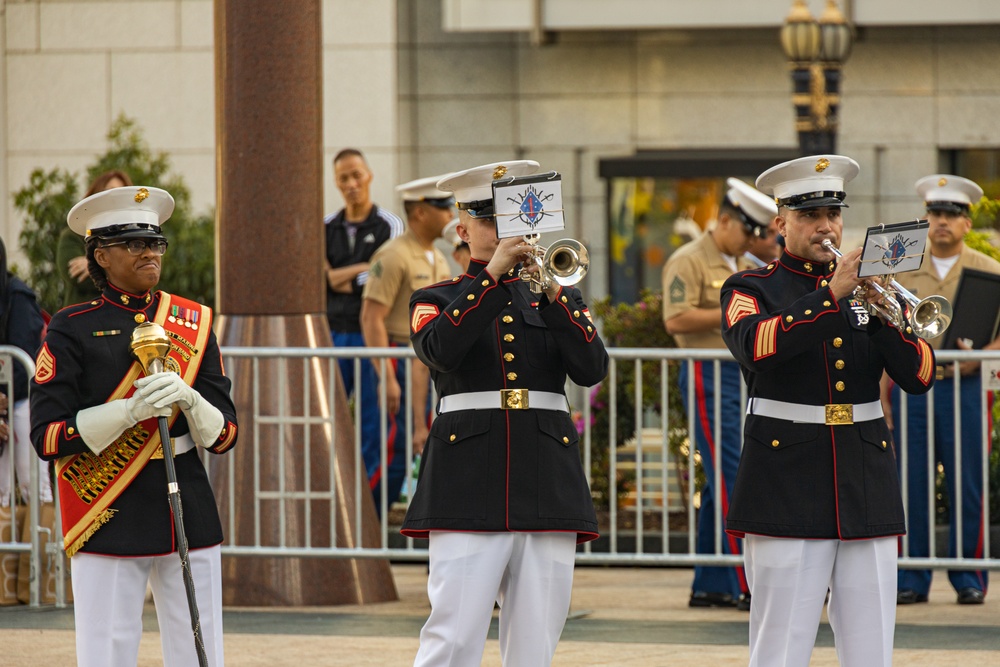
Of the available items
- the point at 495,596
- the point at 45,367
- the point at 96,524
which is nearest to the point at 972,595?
the point at 495,596

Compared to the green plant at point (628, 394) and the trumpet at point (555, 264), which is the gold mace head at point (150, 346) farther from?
the green plant at point (628, 394)

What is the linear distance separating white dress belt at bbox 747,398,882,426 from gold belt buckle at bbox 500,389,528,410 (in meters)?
0.79

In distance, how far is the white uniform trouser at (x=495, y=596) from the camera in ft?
16.3

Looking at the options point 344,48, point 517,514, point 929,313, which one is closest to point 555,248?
point 517,514

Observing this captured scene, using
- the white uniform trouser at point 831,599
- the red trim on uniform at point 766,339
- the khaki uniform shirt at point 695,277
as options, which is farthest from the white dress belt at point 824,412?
the khaki uniform shirt at point 695,277

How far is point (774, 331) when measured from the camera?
502cm

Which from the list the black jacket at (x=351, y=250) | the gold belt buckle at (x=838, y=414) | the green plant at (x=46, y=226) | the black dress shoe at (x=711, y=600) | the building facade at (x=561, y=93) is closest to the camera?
the gold belt buckle at (x=838, y=414)

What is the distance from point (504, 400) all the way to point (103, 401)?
3.82 feet

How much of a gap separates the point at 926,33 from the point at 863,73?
69cm

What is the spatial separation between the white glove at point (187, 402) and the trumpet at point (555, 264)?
989 mm

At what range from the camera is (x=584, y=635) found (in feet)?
24.5

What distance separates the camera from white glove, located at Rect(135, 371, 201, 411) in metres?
4.81

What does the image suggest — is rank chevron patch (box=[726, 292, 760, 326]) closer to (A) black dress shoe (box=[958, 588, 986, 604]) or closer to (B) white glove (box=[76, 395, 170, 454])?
(B) white glove (box=[76, 395, 170, 454])

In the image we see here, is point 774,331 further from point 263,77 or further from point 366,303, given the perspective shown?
point 366,303
